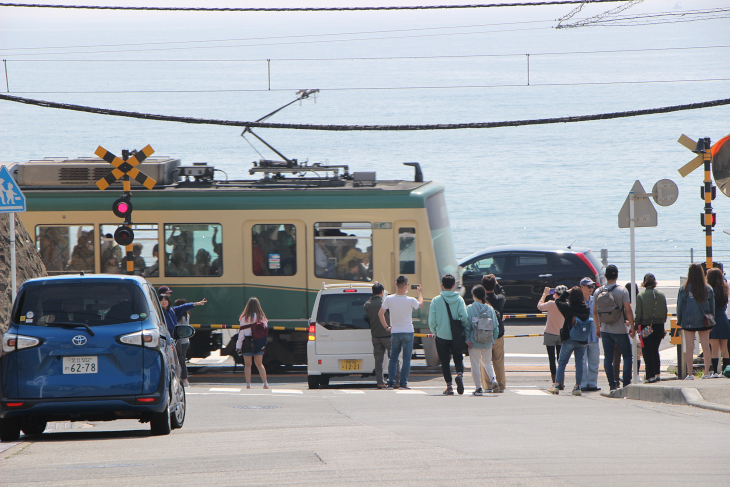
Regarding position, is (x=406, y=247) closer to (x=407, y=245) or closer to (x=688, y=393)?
(x=407, y=245)

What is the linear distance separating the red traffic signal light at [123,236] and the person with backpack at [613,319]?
783 cm

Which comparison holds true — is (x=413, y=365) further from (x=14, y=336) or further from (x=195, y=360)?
(x=14, y=336)

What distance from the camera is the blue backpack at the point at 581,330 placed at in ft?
42.6

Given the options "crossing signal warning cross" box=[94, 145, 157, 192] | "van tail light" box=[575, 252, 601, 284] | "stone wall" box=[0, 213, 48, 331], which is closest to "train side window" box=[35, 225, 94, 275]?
"stone wall" box=[0, 213, 48, 331]

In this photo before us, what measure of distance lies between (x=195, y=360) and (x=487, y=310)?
8.21 m

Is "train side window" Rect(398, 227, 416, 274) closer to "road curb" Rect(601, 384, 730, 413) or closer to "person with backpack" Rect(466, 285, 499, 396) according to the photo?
"person with backpack" Rect(466, 285, 499, 396)

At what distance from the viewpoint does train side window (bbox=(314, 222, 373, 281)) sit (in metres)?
16.5

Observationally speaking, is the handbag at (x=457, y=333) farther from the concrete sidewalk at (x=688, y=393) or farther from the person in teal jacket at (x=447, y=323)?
the concrete sidewalk at (x=688, y=393)

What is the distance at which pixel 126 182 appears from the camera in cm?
1600

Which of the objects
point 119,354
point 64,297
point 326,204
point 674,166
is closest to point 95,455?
point 119,354

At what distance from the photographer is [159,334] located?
8.44 meters

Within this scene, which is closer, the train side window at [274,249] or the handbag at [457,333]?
the handbag at [457,333]

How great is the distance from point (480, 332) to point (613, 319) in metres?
1.85

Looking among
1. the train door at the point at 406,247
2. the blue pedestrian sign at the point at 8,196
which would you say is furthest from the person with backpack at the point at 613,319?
the blue pedestrian sign at the point at 8,196
